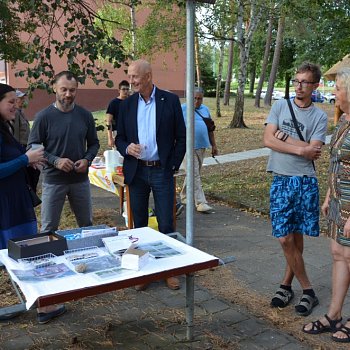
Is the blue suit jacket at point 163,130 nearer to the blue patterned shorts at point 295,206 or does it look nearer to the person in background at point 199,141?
the blue patterned shorts at point 295,206

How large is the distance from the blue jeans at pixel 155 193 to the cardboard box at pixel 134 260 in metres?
1.46

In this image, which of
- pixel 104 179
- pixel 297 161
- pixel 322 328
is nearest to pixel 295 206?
pixel 297 161

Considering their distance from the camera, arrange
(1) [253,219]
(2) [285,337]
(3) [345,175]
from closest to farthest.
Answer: (3) [345,175] < (2) [285,337] < (1) [253,219]

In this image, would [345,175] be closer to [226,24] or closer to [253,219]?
[253,219]

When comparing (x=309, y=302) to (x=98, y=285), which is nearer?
(x=98, y=285)

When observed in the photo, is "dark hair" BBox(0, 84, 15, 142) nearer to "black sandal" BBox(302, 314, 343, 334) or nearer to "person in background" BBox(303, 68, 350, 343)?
"person in background" BBox(303, 68, 350, 343)

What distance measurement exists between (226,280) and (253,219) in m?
2.09

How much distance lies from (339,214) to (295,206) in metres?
0.43

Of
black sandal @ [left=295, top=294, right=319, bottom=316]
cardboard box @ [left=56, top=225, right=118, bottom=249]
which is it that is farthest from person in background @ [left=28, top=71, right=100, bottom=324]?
black sandal @ [left=295, top=294, right=319, bottom=316]

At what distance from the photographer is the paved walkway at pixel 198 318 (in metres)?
3.12

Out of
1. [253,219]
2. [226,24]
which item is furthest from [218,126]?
[253,219]

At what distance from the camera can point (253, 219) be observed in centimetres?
620

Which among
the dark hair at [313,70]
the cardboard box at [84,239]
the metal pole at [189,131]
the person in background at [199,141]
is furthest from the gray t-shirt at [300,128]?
the person in background at [199,141]

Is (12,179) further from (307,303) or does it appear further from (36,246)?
(307,303)
